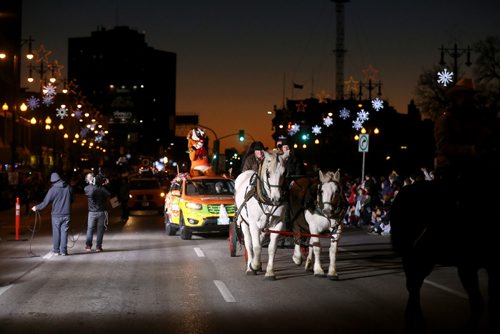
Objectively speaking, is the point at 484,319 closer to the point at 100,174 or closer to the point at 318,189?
the point at 318,189

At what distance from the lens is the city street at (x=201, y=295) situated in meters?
10.2

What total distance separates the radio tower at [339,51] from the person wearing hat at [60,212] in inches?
4644

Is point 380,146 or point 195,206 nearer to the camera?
point 195,206

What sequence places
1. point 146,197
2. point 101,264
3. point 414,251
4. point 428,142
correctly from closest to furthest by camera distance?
point 414,251 < point 101,264 < point 146,197 < point 428,142

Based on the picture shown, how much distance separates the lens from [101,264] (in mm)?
17297

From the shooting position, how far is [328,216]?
14656mm

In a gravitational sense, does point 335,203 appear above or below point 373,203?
above

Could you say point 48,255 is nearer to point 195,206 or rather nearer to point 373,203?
point 195,206

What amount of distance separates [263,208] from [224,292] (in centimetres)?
235

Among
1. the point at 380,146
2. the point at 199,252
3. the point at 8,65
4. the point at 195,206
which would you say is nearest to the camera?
the point at 199,252

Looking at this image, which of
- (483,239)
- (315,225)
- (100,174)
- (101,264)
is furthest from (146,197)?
(483,239)

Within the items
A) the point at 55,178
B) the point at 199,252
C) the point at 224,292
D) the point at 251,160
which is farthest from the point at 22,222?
the point at 224,292

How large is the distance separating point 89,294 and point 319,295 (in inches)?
146

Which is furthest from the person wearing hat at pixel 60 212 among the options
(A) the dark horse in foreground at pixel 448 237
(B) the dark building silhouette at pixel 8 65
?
(B) the dark building silhouette at pixel 8 65
